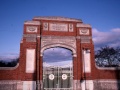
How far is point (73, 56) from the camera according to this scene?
17.3m

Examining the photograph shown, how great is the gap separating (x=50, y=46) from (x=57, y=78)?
10.0 ft

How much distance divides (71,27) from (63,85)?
18.6 ft

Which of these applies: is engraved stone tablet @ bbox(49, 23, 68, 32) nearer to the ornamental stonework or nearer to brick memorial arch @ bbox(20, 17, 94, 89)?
brick memorial arch @ bbox(20, 17, 94, 89)

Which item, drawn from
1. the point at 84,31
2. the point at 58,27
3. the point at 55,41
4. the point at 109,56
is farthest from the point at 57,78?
the point at 109,56

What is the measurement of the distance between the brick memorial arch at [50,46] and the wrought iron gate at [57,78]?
1.30ft

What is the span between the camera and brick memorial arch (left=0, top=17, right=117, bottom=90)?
16109 millimetres

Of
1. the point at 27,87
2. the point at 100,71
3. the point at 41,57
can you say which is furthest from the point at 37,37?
the point at 100,71

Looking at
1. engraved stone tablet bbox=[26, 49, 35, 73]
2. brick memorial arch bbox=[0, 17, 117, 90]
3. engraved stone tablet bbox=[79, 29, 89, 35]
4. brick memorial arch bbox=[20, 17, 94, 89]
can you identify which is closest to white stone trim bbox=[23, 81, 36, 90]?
brick memorial arch bbox=[0, 17, 117, 90]

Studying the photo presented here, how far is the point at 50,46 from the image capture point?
674 inches

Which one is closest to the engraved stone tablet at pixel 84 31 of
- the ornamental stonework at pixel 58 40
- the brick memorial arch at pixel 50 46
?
the brick memorial arch at pixel 50 46

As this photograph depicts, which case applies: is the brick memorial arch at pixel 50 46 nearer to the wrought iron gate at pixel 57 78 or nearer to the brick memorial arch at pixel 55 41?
the brick memorial arch at pixel 55 41

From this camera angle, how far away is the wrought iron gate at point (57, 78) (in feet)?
54.4

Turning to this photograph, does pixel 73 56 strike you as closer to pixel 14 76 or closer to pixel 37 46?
pixel 37 46

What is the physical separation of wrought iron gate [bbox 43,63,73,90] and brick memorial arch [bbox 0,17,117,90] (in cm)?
40
